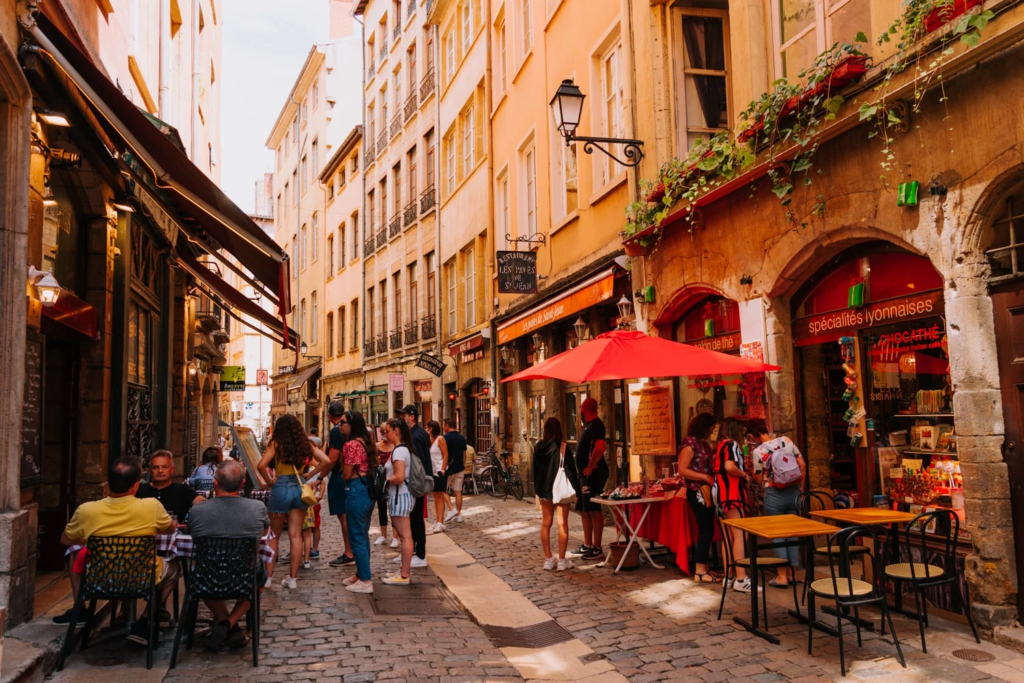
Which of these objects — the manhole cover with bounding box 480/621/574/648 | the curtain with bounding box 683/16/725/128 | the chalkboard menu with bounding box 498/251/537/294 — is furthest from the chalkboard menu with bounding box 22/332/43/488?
the chalkboard menu with bounding box 498/251/537/294

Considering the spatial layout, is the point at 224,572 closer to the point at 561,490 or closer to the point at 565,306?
the point at 561,490

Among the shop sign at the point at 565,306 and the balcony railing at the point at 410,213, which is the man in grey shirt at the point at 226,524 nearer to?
the shop sign at the point at 565,306

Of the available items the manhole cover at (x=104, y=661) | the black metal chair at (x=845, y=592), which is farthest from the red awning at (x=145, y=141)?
the black metal chair at (x=845, y=592)

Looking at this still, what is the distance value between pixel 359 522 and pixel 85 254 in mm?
4187

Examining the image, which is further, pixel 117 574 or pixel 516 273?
pixel 516 273

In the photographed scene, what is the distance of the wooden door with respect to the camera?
539 centimetres

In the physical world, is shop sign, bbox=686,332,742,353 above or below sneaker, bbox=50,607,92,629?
above

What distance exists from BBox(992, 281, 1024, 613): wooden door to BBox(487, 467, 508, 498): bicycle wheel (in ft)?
39.5

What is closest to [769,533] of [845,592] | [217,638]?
[845,592]

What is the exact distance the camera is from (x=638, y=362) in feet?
24.9

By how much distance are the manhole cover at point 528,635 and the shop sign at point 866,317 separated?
3.60 metres

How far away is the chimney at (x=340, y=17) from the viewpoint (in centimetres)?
4050

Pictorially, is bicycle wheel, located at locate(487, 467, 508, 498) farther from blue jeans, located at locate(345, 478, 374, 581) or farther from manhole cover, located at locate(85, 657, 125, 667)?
manhole cover, located at locate(85, 657, 125, 667)

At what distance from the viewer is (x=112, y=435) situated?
9.37 metres
